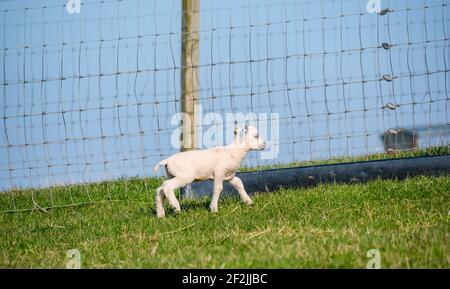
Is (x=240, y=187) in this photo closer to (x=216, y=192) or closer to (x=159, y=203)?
(x=216, y=192)

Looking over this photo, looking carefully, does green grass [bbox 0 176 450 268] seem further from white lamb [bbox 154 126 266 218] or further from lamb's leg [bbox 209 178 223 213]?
white lamb [bbox 154 126 266 218]

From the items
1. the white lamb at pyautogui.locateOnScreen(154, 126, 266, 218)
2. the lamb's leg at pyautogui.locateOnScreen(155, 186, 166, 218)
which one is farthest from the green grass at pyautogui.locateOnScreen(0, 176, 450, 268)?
the white lamb at pyautogui.locateOnScreen(154, 126, 266, 218)

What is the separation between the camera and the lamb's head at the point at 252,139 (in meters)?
6.97

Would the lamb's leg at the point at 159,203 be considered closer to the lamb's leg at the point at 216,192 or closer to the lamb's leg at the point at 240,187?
the lamb's leg at the point at 216,192

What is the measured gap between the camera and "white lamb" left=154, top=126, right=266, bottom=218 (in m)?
6.77

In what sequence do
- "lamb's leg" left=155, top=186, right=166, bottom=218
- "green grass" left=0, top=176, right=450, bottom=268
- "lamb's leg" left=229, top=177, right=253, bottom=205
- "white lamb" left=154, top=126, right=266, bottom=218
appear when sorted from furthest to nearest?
1. "lamb's leg" left=229, top=177, right=253, bottom=205
2. "lamb's leg" left=155, top=186, right=166, bottom=218
3. "white lamb" left=154, top=126, right=266, bottom=218
4. "green grass" left=0, top=176, right=450, bottom=268

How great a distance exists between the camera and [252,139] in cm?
698

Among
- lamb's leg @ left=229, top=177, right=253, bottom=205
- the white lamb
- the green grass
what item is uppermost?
the white lamb

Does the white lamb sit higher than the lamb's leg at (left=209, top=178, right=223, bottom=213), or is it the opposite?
the white lamb

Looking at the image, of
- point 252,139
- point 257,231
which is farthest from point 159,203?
point 257,231

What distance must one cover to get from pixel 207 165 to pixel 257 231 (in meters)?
1.27

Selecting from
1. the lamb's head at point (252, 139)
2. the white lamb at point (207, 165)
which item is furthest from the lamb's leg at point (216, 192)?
the lamb's head at point (252, 139)

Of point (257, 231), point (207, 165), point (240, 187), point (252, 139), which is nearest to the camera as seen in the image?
point (257, 231)
